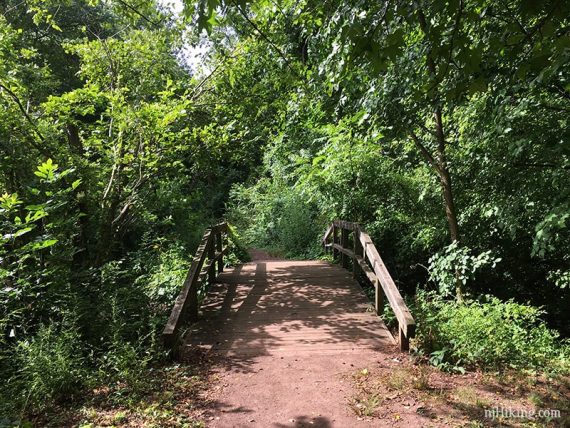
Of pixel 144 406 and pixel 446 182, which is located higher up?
pixel 446 182

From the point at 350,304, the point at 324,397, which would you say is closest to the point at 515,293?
the point at 350,304

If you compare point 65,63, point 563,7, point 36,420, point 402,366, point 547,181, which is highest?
point 65,63

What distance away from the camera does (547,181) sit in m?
4.39

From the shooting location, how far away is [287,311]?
6.17 metres

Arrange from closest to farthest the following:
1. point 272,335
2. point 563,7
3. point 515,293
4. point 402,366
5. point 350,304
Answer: point 563,7, point 402,366, point 272,335, point 350,304, point 515,293

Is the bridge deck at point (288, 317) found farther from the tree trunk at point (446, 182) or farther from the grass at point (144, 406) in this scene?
the tree trunk at point (446, 182)

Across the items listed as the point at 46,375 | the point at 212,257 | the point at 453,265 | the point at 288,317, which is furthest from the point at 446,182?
the point at 46,375

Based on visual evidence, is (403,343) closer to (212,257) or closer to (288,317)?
(288,317)

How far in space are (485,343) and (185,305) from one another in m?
3.38

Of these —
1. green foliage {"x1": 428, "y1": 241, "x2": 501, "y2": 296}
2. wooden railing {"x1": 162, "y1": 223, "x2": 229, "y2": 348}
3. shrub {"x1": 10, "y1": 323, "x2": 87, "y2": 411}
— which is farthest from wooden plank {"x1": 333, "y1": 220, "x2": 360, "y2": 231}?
shrub {"x1": 10, "y1": 323, "x2": 87, "y2": 411}

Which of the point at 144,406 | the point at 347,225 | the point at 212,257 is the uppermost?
the point at 347,225

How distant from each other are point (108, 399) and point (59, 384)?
1.67 ft

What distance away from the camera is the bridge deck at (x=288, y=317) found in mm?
4938

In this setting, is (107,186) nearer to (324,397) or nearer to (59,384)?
(59,384)
